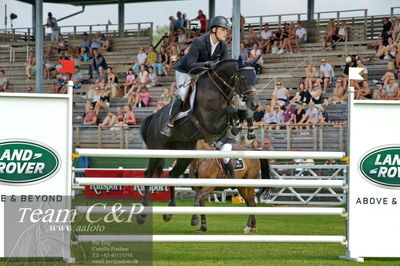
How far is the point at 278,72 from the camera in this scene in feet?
91.0

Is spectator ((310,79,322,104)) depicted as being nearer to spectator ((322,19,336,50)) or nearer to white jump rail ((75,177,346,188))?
spectator ((322,19,336,50))

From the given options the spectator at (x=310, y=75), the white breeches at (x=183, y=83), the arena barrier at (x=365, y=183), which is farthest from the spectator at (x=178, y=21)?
the arena barrier at (x=365, y=183)

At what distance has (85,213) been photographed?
8359 mm

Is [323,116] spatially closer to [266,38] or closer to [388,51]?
[388,51]

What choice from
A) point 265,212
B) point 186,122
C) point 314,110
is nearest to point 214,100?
point 186,122

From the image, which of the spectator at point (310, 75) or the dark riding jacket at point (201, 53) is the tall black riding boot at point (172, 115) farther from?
the spectator at point (310, 75)

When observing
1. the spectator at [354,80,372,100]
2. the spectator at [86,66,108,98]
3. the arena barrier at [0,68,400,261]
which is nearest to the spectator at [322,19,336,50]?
the spectator at [354,80,372,100]

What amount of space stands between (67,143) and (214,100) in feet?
9.51

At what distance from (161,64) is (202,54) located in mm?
18634

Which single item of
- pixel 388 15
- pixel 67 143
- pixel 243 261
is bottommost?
pixel 243 261

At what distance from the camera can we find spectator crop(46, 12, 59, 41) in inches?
1410

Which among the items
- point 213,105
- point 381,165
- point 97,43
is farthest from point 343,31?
point 381,165

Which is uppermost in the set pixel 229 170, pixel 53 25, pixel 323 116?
pixel 53 25

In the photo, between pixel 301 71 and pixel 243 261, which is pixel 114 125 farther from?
pixel 243 261
